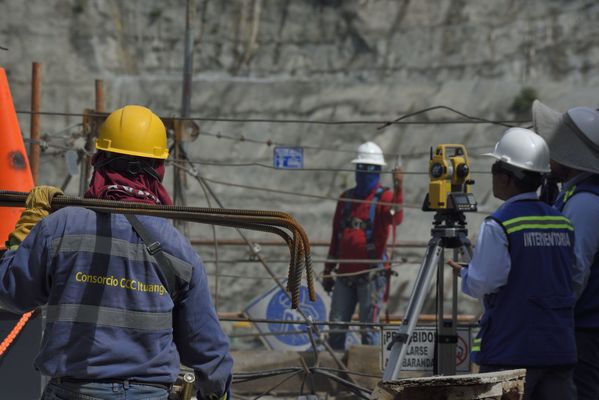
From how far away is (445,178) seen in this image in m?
6.15

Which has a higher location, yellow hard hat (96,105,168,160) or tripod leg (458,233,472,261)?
yellow hard hat (96,105,168,160)

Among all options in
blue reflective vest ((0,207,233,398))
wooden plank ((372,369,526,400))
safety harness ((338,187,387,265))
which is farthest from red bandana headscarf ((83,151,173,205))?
safety harness ((338,187,387,265))

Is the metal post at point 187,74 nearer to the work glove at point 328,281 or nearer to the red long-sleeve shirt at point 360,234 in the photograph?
the red long-sleeve shirt at point 360,234

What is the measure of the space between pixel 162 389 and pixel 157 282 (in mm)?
383

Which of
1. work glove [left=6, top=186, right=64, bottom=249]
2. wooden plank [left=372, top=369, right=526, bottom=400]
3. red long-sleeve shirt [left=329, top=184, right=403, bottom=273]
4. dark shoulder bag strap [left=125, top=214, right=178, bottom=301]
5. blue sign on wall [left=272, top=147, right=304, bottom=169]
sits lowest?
wooden plank [left=372, top=369, right=526, bottom=400]

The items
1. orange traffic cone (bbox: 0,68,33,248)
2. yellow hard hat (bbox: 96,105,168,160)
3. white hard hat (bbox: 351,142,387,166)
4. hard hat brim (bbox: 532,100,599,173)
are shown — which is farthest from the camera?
white hard hat (bbox: 351,142,387,166)

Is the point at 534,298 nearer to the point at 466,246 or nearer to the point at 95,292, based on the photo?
the point at 466,246

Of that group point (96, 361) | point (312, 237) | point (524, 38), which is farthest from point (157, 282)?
point (524, 38)

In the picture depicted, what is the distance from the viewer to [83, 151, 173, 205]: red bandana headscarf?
3828 millimetres

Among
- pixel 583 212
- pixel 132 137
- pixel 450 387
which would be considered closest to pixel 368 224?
pixel 583 212

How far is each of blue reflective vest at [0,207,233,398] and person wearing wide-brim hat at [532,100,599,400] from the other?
2315mm

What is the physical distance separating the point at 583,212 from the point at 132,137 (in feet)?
7.97

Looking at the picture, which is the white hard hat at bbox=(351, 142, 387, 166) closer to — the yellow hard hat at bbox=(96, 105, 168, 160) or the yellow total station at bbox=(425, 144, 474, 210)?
the yellow total station at bbox=(425, 144, 474, 210)

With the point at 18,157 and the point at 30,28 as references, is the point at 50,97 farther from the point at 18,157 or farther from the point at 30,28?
the point at 18,157
